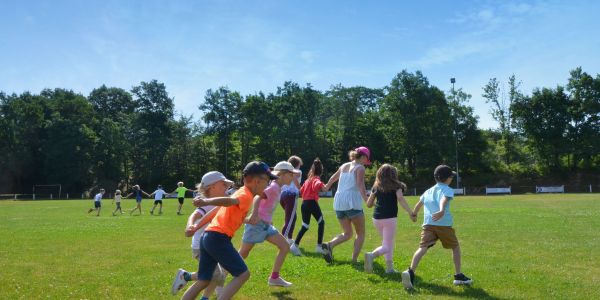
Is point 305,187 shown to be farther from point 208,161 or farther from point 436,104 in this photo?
point 208,161

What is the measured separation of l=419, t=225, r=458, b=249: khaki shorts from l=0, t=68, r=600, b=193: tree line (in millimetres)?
62653

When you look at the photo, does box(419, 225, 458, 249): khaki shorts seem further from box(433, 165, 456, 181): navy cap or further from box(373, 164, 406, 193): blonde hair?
box(373, 164, 406, 193): blonde hair

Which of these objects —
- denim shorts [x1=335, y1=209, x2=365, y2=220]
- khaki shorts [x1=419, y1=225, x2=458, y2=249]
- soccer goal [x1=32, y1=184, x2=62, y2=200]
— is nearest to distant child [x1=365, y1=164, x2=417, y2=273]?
denim shorts [x1=335, y1=209, x2=365, y2=220]

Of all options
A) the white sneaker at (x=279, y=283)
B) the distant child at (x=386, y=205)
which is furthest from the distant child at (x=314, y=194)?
the white sneaker at (x=279, y=283)

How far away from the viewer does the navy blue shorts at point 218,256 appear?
5520mm

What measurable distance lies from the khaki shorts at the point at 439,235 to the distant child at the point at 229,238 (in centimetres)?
299

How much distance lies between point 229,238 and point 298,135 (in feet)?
227

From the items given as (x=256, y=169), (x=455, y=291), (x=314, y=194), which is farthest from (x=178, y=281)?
(x=314, y=194)

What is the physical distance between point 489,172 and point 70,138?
6176 cm

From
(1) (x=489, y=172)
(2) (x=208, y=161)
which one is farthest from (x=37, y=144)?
(1) (x=489, y=172)

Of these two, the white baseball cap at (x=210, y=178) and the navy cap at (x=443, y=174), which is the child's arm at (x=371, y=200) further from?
the white baseball cap at (x=210, y=178)

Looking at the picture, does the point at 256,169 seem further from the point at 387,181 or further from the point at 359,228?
the point at 359,228

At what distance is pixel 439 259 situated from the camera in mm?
10109

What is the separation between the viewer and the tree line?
68.2 meters
